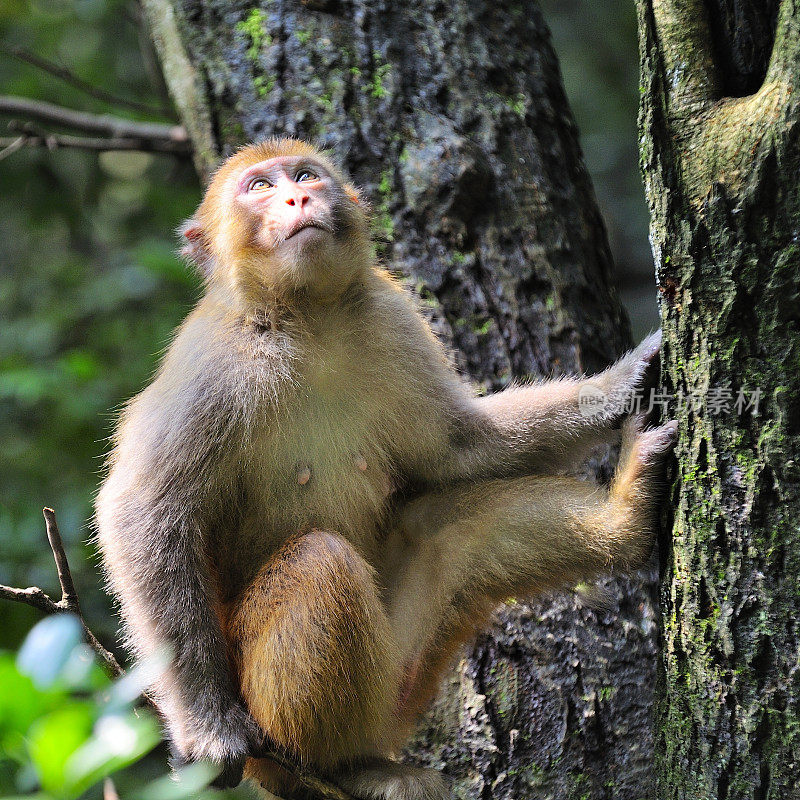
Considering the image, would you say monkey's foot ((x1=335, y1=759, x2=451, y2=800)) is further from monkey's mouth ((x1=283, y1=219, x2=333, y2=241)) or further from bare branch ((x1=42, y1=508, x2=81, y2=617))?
monkey's mouth ((x1=283, y1=219, x2=333, y2=241))

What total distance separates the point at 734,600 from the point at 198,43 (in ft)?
12.7

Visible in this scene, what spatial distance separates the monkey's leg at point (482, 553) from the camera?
3.25 meters

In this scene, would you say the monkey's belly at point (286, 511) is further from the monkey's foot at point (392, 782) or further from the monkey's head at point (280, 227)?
the monkey's foot at point (392, 782)

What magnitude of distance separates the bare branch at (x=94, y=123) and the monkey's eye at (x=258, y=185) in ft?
6.93

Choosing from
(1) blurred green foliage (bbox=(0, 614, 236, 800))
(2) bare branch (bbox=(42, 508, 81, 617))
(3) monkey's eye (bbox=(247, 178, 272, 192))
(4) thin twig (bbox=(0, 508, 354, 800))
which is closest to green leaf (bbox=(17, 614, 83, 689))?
(1) blurred green foliage (bbox=(0, 614, 236, 800))

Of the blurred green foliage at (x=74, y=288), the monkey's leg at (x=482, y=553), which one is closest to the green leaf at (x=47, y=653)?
the monkey's leg at (x=482, y=553)

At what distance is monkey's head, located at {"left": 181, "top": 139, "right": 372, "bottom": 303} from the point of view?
343 centimetres

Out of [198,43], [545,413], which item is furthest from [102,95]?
[545,413]

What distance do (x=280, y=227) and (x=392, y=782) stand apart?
2059mm

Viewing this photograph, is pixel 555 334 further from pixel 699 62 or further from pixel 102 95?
pixel 102 95

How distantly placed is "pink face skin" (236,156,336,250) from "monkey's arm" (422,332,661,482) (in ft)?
3.05

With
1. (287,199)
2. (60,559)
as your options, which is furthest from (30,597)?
(287,199)

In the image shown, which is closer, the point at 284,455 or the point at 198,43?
the point at 284,455

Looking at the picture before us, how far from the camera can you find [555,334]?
4.05m
